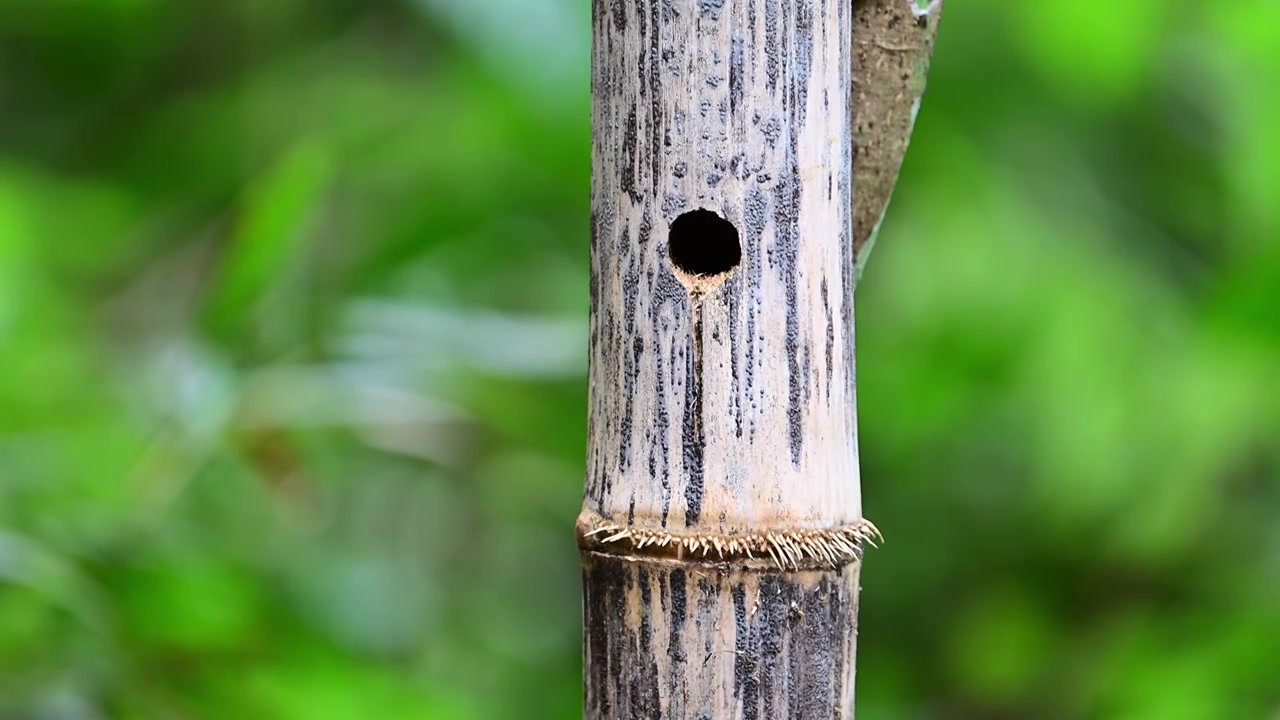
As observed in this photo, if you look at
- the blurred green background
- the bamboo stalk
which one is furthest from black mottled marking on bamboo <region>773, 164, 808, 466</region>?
the blurred green background

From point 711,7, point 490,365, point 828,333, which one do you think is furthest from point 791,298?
point 490,365

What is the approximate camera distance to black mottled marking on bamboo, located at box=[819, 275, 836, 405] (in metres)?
0.69

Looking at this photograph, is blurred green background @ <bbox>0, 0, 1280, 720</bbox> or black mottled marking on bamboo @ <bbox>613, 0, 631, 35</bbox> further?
blurred green background @ <bbox>0, 0, 1280, 720</bbox>

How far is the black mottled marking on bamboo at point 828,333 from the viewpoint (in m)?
0.69

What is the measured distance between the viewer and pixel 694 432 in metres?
0.68

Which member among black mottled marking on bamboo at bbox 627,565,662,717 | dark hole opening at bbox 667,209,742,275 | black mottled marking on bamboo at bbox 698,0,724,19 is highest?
black mottled marking on bamboo at bbox 698,0,724,19

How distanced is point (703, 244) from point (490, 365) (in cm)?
97

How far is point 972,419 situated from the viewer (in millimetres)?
2197

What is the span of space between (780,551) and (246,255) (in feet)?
2.56

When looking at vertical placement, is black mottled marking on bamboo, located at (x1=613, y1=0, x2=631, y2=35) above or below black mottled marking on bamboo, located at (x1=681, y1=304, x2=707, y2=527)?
above

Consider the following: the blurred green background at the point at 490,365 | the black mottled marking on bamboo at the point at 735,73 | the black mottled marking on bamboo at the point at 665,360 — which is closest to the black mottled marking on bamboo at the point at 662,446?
the black mottled marking on bamboo at the point at 665,360

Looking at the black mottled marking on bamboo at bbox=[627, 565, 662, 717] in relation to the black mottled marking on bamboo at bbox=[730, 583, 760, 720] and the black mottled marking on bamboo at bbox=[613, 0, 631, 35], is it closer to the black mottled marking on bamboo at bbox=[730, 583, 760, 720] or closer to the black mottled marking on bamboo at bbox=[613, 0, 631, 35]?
the black mottled marking on bamboo at bbox=[730, 583, 760, 720]

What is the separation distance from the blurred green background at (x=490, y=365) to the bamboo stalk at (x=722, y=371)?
2.29 feet

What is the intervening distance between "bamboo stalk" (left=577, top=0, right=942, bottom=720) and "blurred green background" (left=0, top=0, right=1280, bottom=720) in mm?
698
